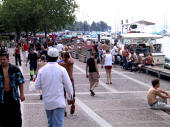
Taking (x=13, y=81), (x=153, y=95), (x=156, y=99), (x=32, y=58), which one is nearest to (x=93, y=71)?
(x=153, y=95)

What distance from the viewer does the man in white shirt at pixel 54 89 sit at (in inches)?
238

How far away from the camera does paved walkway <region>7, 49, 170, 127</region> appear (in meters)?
9.20

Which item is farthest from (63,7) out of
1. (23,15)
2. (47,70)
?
(47,70)

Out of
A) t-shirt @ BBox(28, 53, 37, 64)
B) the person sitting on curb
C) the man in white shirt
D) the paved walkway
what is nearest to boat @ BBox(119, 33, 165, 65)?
the paved walkway

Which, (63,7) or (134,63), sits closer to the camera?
(134,63)

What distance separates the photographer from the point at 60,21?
54.3 meters

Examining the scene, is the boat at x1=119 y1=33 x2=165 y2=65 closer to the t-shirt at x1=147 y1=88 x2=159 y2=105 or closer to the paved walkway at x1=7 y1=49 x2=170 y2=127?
the paved walkway at x1=7 y1=49 x2=170 y2=127

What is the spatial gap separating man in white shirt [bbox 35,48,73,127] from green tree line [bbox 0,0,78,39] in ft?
150

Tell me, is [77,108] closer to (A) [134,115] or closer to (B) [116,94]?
(A) [134,115]

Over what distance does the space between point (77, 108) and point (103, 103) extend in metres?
1.39

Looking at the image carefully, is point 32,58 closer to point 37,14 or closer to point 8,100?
point 8,100

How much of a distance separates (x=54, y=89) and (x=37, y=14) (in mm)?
46735

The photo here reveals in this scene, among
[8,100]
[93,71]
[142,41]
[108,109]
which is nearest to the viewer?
[8,100]

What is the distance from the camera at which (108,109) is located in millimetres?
11156
